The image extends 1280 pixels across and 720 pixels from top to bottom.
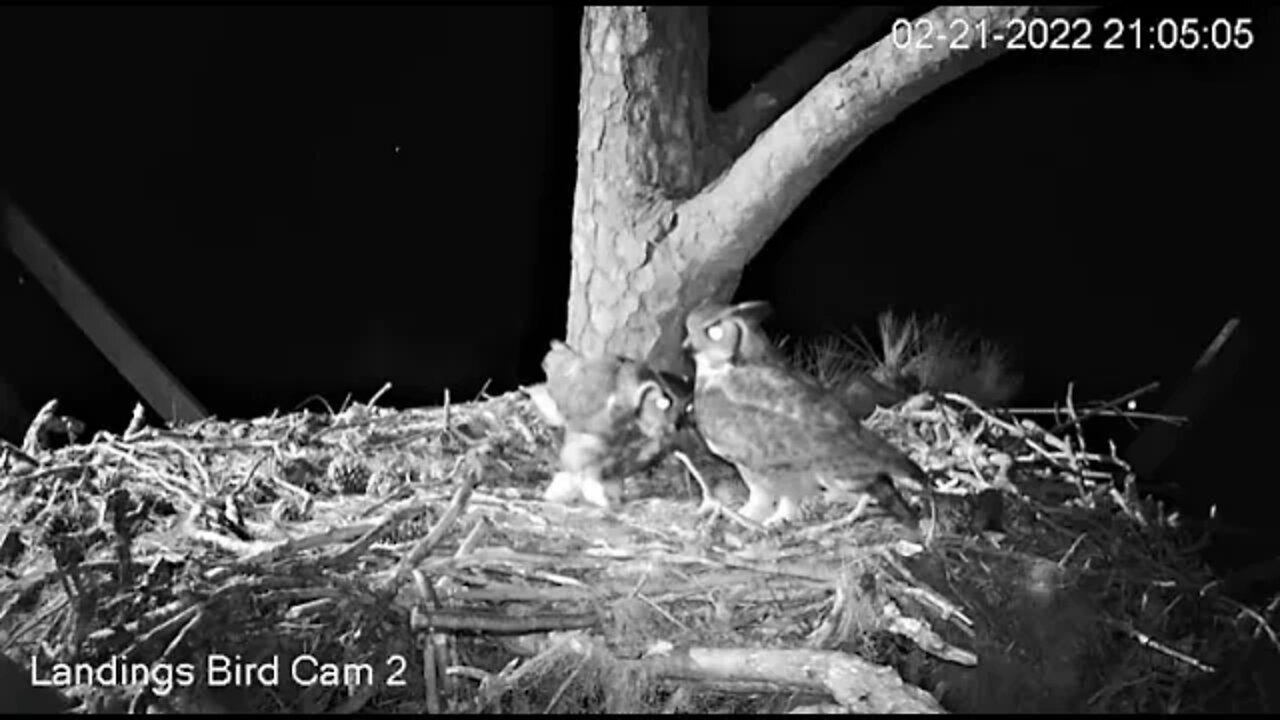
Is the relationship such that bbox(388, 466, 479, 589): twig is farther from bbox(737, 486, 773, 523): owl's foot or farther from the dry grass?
the dry grass

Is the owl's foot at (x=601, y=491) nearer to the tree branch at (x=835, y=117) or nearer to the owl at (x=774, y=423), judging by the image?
the owl at (x=774, y=423)

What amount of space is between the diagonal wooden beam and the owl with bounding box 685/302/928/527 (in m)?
0.97

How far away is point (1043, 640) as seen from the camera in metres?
1.00

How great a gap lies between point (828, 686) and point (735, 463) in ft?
0.57

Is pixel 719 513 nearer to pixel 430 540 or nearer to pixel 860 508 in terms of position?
pixel 860 508

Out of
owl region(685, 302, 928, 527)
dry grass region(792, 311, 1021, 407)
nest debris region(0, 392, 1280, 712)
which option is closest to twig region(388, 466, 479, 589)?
nest debris region(0, 392, 1280, 712)

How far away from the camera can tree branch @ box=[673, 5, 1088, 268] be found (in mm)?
1219

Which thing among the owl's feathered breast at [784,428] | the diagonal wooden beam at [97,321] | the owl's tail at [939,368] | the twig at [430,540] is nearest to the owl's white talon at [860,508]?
the owl's feathered breast at [784,428]

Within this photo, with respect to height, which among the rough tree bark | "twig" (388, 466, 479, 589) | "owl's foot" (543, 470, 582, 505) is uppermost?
the rough tree bark

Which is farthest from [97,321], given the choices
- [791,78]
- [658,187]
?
[791,78]

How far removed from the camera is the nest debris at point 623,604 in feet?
3.01

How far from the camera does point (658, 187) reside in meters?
1.38

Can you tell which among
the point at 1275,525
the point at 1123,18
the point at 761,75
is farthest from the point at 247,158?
the point at 1275,525

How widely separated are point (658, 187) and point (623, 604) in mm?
519
